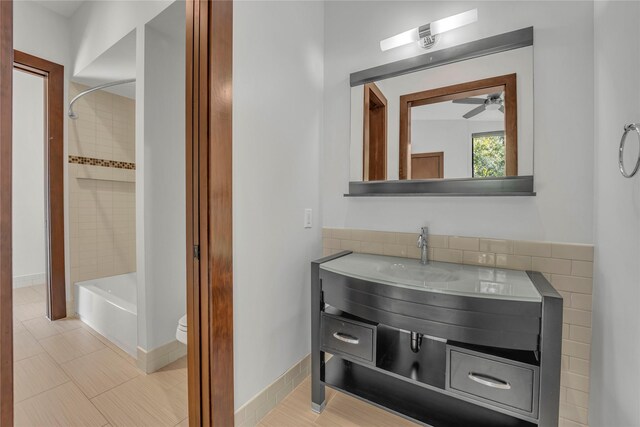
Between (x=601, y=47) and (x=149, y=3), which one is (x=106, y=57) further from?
(x=601, y=47)

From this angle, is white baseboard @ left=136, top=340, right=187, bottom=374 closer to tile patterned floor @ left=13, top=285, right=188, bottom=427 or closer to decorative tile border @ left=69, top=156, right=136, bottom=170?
tile patterned floor @ left=13, top=285, right=188, bottom=427

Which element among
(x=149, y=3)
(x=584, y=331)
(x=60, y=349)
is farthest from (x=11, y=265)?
(x=584, y=331)

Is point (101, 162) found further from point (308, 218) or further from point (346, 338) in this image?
point (346, 338)

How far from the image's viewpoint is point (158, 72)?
1479 millimetres

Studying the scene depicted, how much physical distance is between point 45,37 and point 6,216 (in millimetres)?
671

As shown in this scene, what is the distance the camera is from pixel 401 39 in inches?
64.4

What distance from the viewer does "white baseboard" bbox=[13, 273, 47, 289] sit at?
0.90m

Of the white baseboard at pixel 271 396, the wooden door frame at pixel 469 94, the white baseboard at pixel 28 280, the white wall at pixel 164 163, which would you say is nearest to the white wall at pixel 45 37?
the white baseboard at pixel 28 280

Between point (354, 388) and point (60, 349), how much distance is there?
1.33m

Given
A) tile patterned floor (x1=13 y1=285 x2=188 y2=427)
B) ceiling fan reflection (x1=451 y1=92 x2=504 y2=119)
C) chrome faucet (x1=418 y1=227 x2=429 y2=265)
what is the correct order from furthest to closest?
chrome faucet (x1=418 y1=227 x2=429 y2=265) → ceiling fan reflection (x1=451 y1=92 x2=504 y2=119) → tile patterned floor (x1=13 y1=285 x2=188 y2=427)

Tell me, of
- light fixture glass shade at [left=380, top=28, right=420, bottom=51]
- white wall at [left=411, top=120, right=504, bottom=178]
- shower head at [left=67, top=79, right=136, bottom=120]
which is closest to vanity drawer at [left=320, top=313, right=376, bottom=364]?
white wall at [left=411, top=120, right=504, bottom=178]

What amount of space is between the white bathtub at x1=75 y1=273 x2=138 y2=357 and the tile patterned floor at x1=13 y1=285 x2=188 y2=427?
40 mm

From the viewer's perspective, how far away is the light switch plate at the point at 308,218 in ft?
6.05

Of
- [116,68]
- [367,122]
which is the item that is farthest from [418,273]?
[116,68]
